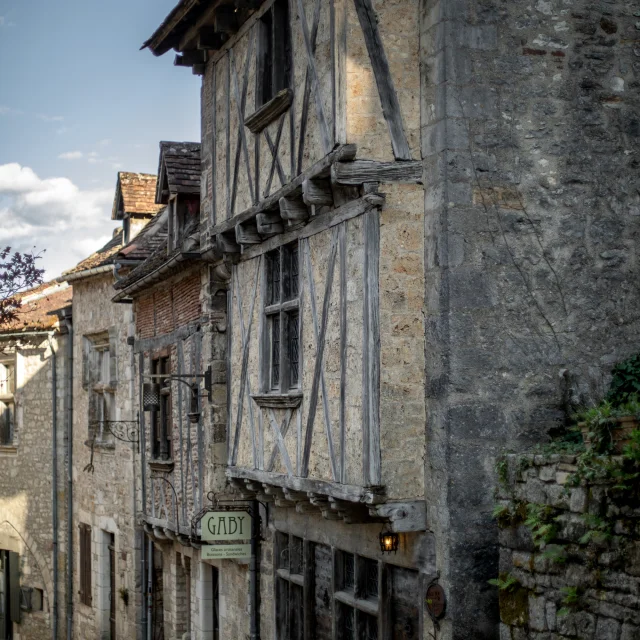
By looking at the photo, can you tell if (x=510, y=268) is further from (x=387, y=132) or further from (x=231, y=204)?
(x=231, y=204)

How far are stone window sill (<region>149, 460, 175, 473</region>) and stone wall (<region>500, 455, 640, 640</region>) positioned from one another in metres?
7.51

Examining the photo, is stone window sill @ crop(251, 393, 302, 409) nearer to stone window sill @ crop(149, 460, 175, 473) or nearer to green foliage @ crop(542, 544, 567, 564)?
green foliage @ crop(542, 544, 567, 564)

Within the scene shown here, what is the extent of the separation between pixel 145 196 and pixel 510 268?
11.3 m

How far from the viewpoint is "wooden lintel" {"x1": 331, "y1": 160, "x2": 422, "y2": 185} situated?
815 centimetres

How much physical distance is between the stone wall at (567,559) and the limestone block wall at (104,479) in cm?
979

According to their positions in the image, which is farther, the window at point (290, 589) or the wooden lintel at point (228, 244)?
the wooden lintel at point (228, 244)

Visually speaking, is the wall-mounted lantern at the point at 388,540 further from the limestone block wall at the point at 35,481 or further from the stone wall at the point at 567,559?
the limestone block wall at the point at 35,481

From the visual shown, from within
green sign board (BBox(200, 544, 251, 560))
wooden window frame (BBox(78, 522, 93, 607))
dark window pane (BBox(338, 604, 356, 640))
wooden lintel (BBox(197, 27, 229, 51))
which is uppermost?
wooden lintel (BBox(197, 27, 229, 51))

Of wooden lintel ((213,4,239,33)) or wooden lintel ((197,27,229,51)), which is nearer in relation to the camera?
wooden lintel ((213,4,239,33))

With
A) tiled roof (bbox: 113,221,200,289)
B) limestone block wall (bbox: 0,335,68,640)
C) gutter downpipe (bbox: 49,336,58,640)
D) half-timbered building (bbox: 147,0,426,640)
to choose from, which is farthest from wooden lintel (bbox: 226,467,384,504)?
limestone block wall (bbox: 0,335,68,640)

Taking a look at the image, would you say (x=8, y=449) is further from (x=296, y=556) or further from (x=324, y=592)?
(x=324, y=592)

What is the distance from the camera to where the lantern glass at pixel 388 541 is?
824 centimetres

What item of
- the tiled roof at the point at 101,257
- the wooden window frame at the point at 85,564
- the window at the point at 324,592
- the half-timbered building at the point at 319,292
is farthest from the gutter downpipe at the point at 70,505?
the window at the point at 324,592

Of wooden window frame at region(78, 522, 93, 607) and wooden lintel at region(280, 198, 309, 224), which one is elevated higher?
wooden lintel at region(280, 198, 309, 224)
